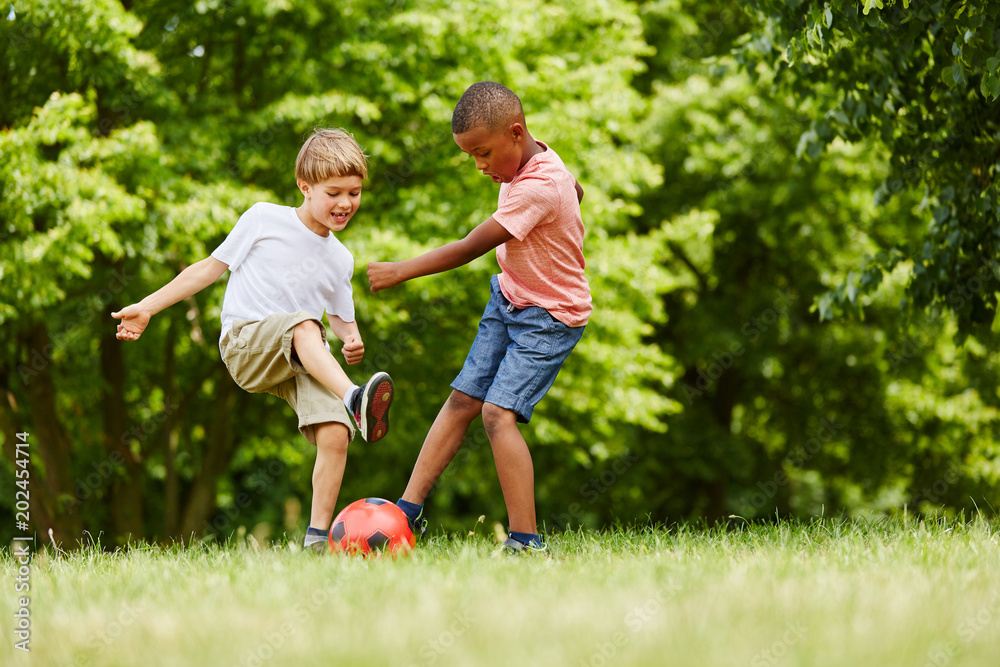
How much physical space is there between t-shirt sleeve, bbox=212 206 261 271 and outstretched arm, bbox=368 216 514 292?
68 centimetres

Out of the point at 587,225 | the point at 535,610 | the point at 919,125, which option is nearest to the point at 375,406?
Answer: the point at 535,610

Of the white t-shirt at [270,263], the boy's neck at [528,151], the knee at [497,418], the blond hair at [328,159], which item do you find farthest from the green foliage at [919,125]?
the white t-shirt at [270,263]

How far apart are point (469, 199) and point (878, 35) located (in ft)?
20.3

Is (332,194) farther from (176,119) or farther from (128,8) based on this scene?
(128,8)

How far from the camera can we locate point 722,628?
2.37 meters

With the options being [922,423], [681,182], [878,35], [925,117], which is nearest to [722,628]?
[878,35]

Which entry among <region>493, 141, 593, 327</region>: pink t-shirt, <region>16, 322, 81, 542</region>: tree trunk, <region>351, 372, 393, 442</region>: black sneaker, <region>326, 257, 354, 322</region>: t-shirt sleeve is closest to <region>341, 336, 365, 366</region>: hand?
<region>326, 257, 354, 322</region>: t-shirt sleeve

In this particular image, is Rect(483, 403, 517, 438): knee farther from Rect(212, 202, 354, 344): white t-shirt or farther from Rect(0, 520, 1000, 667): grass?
Rect(212, 202, 354, 344): white t-shirt

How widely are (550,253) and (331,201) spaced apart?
1.00m

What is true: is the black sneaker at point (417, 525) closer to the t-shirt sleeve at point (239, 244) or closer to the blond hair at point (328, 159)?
the t-shirt sleeve at point (239, 244)

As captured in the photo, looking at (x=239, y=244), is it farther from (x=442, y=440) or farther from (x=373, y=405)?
(x=442, y=440)

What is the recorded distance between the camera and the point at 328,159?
160 inches

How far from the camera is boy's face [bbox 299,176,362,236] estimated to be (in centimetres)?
409

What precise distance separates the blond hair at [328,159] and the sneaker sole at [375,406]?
3.16ft
